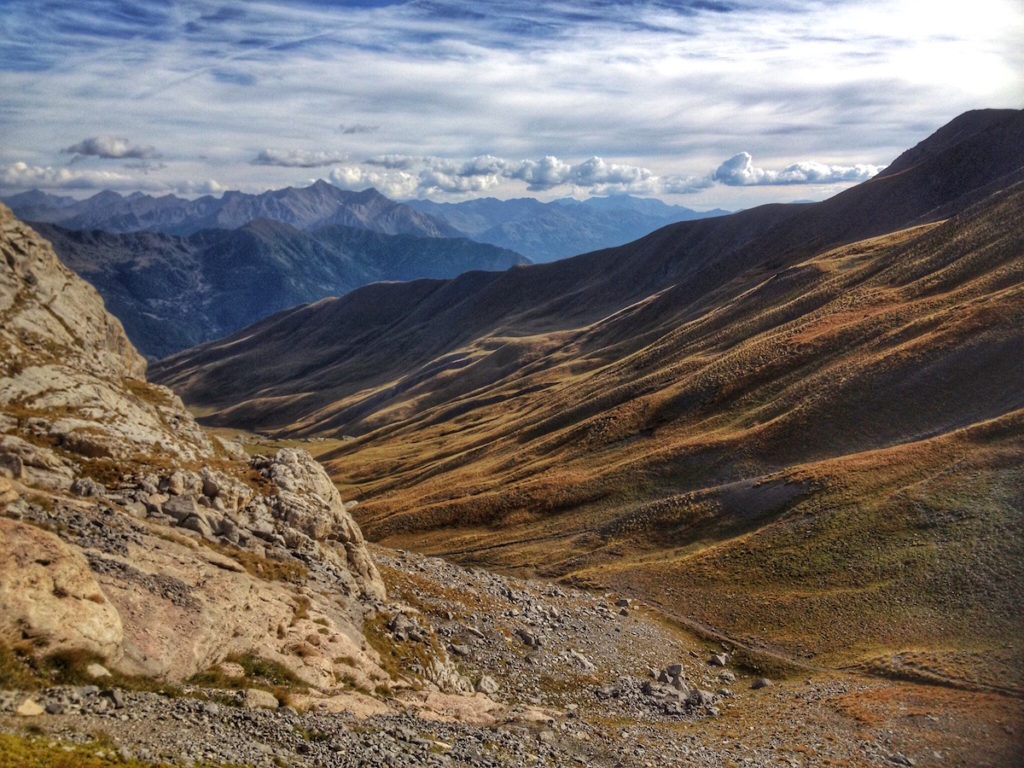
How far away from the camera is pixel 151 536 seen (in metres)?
27.6

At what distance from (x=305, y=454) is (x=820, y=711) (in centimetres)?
3117

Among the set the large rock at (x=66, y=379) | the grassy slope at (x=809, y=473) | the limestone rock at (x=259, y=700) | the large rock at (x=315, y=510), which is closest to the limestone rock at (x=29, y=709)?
the limestone rock at (x=259, y=700)

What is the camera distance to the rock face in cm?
2136

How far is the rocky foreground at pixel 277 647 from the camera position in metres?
20.1

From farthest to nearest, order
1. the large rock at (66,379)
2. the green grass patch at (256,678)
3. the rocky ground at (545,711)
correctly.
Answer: the large rock at (66,379) → the green grass patch at (256,678) → the rocky ground at (545,711)

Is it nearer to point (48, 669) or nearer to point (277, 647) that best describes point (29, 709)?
point (48, 669)

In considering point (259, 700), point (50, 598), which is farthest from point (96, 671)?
point (259, 700)

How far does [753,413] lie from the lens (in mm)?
85875

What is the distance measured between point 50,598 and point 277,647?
8007mm

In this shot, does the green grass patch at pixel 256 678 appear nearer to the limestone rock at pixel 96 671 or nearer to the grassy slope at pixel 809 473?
the limestone rock at pixel 96 671

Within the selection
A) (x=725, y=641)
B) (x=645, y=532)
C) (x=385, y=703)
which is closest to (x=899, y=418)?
(x=645, y=532)

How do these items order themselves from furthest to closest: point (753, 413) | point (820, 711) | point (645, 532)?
point (753, 413) → point (645, 532) → point (820, 711)

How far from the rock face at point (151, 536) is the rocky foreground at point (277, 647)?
97 mm

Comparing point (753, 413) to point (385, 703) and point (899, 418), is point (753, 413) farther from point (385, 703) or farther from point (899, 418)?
point (385, 703)
